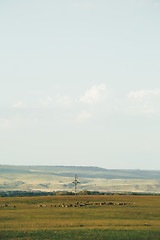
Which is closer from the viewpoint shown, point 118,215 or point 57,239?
point 57,239

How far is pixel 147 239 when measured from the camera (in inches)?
1853

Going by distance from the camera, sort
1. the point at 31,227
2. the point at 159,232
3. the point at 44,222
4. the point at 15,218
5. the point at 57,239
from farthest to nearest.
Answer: the point at 15,218 → the point at 44,222 → the point at 31,227 → the point at 159,232 → the point at 57,239

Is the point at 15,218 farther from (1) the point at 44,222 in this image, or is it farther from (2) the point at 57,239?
(2) the point at 57,239

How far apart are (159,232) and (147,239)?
13.0 ft

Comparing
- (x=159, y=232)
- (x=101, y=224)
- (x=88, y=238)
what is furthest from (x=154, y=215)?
(x=88, y=238)

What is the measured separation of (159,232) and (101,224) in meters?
10.3

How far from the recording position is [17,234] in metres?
49.2

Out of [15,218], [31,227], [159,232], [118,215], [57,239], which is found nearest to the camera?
[57,239]

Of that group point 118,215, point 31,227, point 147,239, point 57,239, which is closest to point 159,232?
point 147,239

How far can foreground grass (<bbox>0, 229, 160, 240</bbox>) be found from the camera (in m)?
47.5

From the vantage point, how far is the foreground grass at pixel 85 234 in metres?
47.5

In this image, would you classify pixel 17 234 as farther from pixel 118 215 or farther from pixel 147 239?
pixel 118 215

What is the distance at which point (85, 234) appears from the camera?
48.9 meters

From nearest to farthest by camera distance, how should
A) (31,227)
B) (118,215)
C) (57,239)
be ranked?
(57,239)
(31,227)
(118,215)
